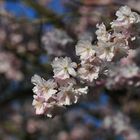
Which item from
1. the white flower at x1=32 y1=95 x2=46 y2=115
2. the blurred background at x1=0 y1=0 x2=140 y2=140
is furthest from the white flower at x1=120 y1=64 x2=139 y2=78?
the white flower at x1=32 y1=95 x2=46 y2=115

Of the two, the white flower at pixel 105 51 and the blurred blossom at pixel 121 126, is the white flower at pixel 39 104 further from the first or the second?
the blurred blossom at pixel 121 126

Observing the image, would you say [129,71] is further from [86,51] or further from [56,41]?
[86,51]

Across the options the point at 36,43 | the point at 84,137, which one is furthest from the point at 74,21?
the point at 84,137

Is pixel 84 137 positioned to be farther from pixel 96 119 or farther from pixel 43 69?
pixel 43 69

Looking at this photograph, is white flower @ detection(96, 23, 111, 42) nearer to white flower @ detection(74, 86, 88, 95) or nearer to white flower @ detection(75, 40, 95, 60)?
white flower @ detection(75, 40, 95, 60)

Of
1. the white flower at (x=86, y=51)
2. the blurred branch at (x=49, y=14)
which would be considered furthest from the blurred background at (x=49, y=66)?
the white flower at (x=86, y=51)

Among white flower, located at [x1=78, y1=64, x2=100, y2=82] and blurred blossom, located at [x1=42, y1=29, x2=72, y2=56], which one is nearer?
white flower, located at [x1=78, y1=64, x2=100, y2=82]
